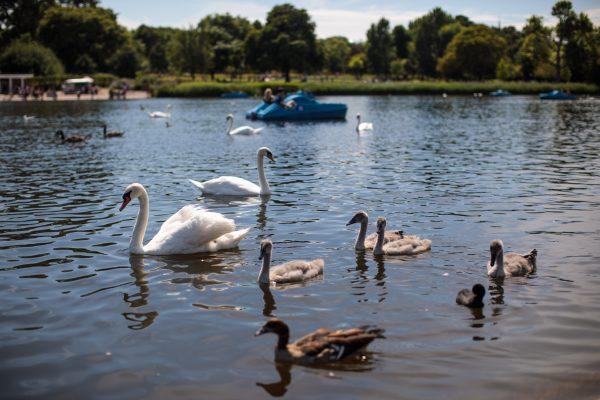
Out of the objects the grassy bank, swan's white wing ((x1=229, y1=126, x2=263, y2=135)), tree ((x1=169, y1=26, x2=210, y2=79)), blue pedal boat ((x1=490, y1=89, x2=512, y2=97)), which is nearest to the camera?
swan's white wing ((x1=229, y1=126, x2=263, y2=135))

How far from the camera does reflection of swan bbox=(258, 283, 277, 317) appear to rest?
29.1ft

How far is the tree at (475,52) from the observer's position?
407 feet

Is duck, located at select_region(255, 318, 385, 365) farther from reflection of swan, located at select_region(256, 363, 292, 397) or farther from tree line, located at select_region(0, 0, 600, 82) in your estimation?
tree line, located at select_region(0, 0, 600, 82)

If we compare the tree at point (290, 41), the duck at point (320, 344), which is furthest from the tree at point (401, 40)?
the duck at point (320, 344)

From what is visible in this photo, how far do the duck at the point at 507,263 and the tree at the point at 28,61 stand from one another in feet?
357

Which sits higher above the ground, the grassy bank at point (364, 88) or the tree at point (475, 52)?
the tree at point (475, 52)

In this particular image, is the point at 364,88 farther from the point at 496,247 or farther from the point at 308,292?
the point at 308,292

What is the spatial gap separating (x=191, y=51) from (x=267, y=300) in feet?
384

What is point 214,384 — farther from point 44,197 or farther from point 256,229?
point 44,197

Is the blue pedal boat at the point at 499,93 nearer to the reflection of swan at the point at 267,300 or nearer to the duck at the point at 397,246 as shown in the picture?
the duck at the point at 397,246

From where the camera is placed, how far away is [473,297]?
874 cm

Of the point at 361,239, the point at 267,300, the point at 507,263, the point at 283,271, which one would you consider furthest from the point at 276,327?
the point at 361,239

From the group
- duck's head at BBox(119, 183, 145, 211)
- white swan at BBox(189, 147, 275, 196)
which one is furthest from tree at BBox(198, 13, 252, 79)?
duck's head at BBox(119, 183, 145, 211)

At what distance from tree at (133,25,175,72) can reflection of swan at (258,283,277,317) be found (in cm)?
13935
